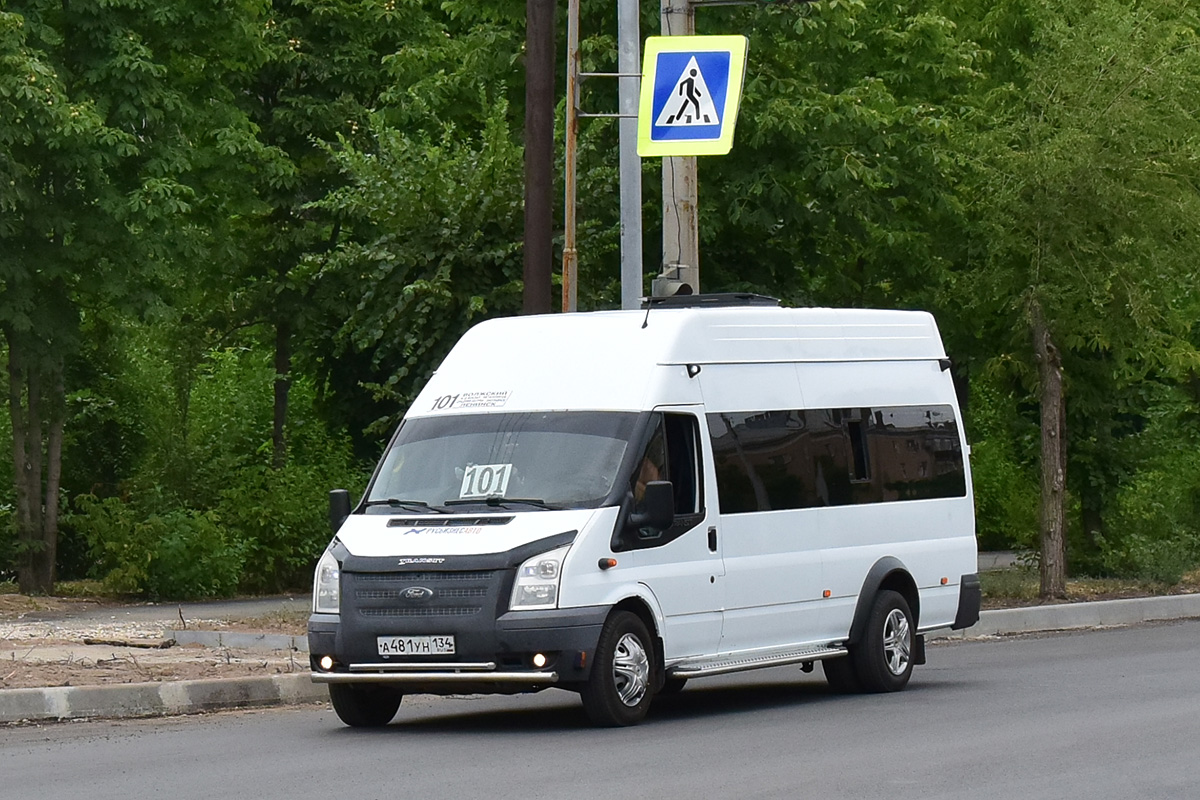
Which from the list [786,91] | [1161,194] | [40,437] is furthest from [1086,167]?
[40,437]

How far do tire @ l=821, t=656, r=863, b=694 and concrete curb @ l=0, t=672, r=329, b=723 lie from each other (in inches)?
140

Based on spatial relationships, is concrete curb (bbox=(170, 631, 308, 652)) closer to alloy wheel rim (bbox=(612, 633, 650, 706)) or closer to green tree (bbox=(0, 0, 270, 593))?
alloy wheel rim (bbox=(612, 633, 650, 706))

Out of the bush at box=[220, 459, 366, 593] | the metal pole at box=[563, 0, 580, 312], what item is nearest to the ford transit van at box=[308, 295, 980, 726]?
the metal pole at box=[563, 0, 580, 312]

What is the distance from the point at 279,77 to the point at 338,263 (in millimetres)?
11835

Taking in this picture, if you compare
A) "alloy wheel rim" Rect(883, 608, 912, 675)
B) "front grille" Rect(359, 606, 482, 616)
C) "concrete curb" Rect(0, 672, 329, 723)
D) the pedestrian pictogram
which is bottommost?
"concrete curb" Rect(0, 672, 329, 723)

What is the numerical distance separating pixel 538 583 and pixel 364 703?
1.62 metres

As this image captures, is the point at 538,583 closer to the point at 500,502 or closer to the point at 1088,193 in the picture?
the point at 500,502

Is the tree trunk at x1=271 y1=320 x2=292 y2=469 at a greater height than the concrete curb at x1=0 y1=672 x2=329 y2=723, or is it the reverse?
the tree trunk at x1=271 y1=320 x2=292 y2=469

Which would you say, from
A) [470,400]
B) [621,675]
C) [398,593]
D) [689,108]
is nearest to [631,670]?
[621,675]

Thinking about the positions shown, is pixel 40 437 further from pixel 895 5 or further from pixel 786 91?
pixel 895 5

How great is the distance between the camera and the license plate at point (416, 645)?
11938 millimetres

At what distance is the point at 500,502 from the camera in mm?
12500

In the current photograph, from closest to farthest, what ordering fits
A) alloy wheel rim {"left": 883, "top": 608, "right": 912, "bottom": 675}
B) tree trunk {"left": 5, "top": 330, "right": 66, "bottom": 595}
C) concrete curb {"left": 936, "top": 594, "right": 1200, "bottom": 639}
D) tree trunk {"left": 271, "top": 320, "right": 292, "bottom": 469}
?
alloy wheel rim {"left": 883, "top": 608, "right": 912, "bottom": 675}
concrete curb {"left": 936, "top": 594, "right": 1200, "bottom": 639}
tree trunk {"left": 5, "top": 330, "right": 66, "bottom": 595}
tree trunk {"left": 271, "top": 320, "right": 292, "bottom": 469}

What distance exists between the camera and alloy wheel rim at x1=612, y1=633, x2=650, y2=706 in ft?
39.9
